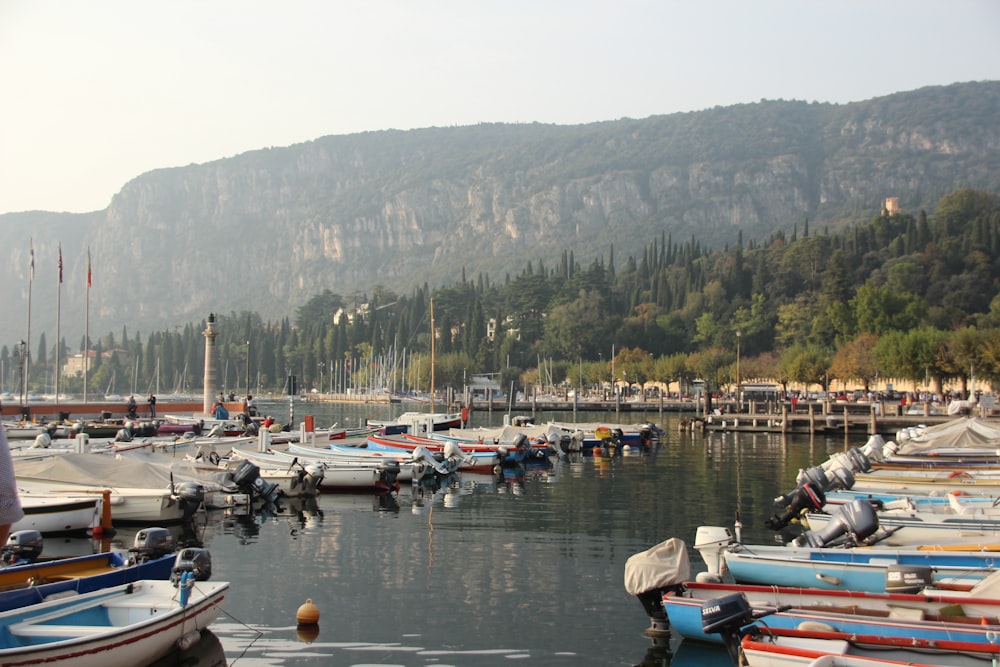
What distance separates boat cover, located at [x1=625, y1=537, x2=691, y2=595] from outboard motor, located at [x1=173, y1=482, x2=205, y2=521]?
1488 centimetres

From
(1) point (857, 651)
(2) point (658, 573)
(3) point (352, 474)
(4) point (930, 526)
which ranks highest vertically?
(2) point (658, 573)

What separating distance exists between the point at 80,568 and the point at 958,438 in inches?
1480

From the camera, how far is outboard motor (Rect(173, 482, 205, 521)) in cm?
2644

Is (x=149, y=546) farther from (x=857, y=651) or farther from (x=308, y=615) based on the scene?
(x=857, y=651)

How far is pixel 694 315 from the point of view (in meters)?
175

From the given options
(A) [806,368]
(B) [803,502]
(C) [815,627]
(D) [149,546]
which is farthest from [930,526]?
(A) [806,368]

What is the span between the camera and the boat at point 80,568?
1412 cm

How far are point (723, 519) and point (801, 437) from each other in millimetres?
40531

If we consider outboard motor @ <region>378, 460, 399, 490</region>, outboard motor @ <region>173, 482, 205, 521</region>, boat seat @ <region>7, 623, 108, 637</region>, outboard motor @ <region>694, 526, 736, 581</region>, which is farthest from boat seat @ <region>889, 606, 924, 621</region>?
outboard motor @ <region>378, 460, 399, 490</region>

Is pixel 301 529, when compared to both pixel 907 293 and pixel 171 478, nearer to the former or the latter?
pixel 171 478

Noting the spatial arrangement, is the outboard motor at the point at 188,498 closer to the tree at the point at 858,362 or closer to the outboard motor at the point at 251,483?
the outboard motor at the point at 251,483

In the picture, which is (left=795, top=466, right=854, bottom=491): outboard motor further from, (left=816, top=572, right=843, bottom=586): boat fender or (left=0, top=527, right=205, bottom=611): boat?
(left=0, top=527, right=205, bottom=611): boat

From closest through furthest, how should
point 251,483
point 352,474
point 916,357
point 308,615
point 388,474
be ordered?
1. point 308,615
2. point 251,483
3. point 388,474
4. point 352,474
5. point 916,357

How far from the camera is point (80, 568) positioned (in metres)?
16.0
